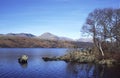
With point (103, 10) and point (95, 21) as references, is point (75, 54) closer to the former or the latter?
point (95, 21)

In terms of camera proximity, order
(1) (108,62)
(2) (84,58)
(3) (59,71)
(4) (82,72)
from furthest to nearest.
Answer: (2) (84,58) → (1) (108,62) → (3) (59,71) → (4) (82,72)

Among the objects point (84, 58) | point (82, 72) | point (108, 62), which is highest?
point (84, 58)

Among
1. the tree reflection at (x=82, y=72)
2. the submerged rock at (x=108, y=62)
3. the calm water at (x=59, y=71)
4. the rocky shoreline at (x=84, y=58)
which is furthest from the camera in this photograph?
the rocky shoreline at (x=84, y=58)

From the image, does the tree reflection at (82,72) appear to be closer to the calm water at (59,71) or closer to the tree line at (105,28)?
the calm water at (59,71)

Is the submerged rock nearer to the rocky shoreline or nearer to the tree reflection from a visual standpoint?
the rocky shoreline

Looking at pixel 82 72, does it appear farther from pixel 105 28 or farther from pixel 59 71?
pixel 105 28

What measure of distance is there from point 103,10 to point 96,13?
276 centimetres

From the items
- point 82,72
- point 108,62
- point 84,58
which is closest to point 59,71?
point 82,72

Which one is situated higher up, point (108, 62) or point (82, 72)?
point (108, 62)

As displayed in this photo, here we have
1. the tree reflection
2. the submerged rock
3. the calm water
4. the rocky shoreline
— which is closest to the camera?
the tree reflection

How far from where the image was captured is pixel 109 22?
72.6 metres

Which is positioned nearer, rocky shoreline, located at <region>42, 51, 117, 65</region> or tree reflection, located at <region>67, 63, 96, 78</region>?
tree reflection, located at <region>67, 63, 96, 78</region>

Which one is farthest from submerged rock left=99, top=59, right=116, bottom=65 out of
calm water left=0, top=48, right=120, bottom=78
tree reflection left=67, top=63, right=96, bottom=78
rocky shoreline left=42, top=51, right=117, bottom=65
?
tree reflection left=67, top=63, right=96, bottom=78

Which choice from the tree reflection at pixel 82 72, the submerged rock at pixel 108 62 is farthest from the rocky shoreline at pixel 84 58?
the tree reflection at pixel 82 72
